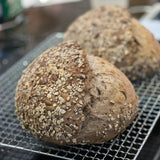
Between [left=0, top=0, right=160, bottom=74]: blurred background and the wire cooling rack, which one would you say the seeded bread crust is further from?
[left=0, top=0, right=160, bottom=74]: blurred background

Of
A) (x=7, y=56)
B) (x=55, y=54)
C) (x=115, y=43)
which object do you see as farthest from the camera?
(x=7, y=56)

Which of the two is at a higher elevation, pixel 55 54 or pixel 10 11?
pixel 55 54

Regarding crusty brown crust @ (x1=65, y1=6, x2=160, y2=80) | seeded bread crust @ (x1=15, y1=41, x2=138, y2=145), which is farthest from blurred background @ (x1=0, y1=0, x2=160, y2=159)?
seeded bread crust @ (x1=15, y1=41, x2=138, y2=145)

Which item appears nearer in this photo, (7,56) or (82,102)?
(82,102)

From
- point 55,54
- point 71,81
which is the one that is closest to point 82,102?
point 71,81

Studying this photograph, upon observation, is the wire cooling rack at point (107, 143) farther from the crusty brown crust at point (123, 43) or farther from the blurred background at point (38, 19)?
the blurred background at point (38, 19)

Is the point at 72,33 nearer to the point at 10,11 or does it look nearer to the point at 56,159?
the point at 56,159

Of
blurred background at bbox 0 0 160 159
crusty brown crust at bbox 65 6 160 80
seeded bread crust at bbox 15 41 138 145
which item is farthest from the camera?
blurred background at bbox 0 0 160 159
